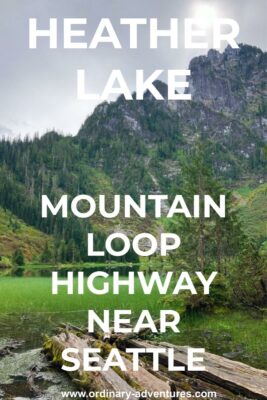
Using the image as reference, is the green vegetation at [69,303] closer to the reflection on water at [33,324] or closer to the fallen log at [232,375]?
the reflection on water at [33,324]

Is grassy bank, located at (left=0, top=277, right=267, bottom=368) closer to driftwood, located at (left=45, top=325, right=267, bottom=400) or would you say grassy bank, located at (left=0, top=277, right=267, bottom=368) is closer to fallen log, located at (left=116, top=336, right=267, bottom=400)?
fallen log, located at (left=116, top=336, right=267, bottom=400)

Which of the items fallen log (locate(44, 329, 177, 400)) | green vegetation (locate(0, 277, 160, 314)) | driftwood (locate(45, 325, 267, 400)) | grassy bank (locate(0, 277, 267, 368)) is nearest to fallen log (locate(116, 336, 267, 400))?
driftwood (locate(45, 325, 267, 400))

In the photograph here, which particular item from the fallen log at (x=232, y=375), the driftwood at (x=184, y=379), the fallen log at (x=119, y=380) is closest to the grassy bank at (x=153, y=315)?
the fallen log at (x=232, y=375)

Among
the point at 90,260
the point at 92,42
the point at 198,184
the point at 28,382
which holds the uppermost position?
the point at 92,42

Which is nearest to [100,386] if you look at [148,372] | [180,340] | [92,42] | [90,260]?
[148,372]

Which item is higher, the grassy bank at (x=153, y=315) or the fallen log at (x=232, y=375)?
the fallen log at (x=232, y=375)

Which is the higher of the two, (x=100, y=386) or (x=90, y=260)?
(x=100, y=386)

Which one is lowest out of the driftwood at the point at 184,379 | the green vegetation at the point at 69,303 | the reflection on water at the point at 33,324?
the green vegetation at the point at 69,303

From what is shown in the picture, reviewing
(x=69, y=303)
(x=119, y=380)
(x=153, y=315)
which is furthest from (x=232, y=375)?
(x=69, y=303)

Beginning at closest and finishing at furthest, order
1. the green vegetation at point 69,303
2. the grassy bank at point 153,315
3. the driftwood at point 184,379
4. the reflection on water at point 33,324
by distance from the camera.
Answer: the driftwood at point 184,379
the grassy bank at point 153,315
the reflection on water at point 33,324
the green vegetation at point 69,303

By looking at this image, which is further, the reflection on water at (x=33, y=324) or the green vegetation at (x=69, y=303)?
the green vegetation at (x=69, y=303)

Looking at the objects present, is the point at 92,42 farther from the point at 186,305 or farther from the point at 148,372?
the point at 186,305
